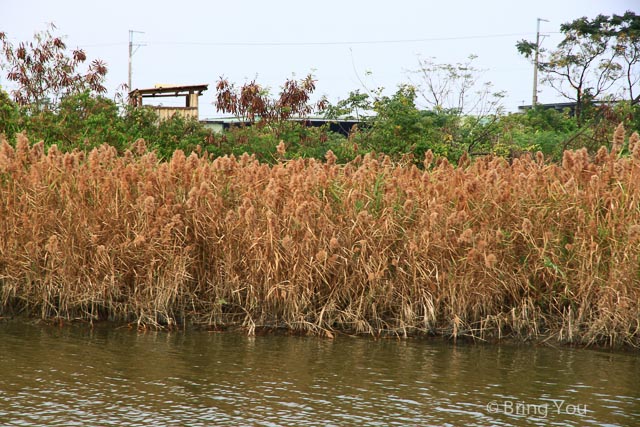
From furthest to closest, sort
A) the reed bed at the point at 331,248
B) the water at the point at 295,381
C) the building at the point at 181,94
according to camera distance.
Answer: the building at the point at 181,94 < the reed bed at the point at 331,248 < the water at the point at 295,381

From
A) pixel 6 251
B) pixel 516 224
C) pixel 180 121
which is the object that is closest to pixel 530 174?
pixel 516 224

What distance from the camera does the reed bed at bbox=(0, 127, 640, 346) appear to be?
897 centimetres

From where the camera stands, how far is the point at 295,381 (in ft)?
24.9

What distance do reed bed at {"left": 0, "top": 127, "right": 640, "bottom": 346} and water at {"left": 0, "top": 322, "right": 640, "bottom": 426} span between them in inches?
13.8

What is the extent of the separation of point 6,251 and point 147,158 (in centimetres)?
180

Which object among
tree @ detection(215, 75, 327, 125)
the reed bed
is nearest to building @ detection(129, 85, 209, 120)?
tree @ detection(215, 75, 327, 125)

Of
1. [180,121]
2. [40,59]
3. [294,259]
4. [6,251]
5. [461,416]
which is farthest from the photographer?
[40,59]

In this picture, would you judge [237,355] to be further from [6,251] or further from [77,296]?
[6,251]

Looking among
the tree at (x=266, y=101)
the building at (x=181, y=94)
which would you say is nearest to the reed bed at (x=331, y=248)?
the tree at (x=266, y=101)

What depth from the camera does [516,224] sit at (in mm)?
9188

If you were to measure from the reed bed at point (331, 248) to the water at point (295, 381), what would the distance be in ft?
1.15

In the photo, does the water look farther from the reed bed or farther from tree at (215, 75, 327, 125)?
tree at (215, 75, 327, 125)

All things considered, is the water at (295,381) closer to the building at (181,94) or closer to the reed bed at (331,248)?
the reed bed at (331,248)

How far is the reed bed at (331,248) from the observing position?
8969mm
